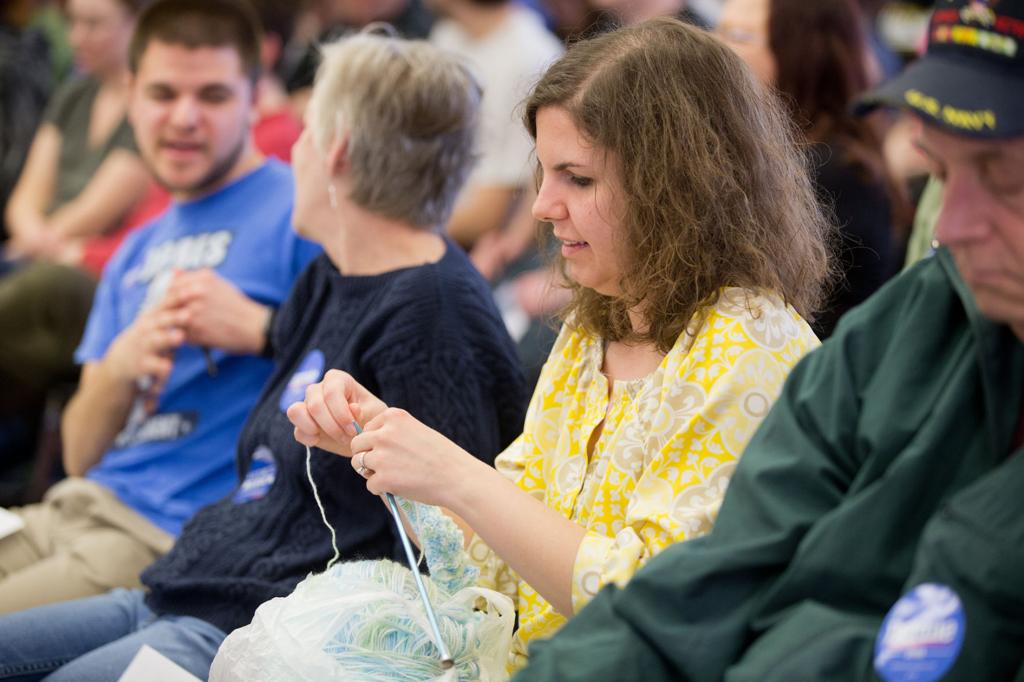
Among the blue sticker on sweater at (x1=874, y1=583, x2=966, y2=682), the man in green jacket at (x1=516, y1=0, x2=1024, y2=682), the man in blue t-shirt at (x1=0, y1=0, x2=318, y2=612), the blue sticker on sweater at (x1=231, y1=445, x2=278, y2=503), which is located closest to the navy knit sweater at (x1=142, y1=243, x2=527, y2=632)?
the blue sticker on sweater at (x1=231, y1=445, x2=278, y2=503)

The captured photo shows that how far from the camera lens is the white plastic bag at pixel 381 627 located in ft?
5.03

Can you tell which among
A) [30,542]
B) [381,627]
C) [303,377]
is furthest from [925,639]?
[30,542]

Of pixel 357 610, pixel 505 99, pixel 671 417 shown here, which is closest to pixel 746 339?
pixel 671 417

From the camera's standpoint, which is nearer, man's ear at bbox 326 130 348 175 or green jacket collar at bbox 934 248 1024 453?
green jacket collar at bbox 934 248 1024 453

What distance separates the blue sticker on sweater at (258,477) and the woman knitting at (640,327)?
400 millimetres

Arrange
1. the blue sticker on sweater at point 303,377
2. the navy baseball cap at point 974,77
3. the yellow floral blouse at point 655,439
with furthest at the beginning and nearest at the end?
the blue sticker on sweater at point 303,377 < the yellow floral blouse at point 655,439 < the navy baseball cap at point 974,77

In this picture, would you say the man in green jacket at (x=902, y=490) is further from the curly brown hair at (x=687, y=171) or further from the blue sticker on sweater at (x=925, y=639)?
the curly brown hair at (x=687, y=171)

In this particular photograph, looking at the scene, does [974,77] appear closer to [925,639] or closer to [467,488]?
[925,639]

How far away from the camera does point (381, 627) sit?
156cm

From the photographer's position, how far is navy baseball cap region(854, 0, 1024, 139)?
107 centimetres

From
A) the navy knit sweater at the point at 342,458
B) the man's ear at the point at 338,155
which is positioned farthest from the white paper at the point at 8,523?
the man's ear at the point at 338,155

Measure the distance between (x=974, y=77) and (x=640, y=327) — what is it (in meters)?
0.64

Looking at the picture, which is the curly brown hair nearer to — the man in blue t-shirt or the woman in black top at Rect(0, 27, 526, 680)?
the woman in black top at Rect(0, 27, 526, 680)

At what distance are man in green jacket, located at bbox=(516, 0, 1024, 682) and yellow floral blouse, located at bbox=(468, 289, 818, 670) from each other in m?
0.12
